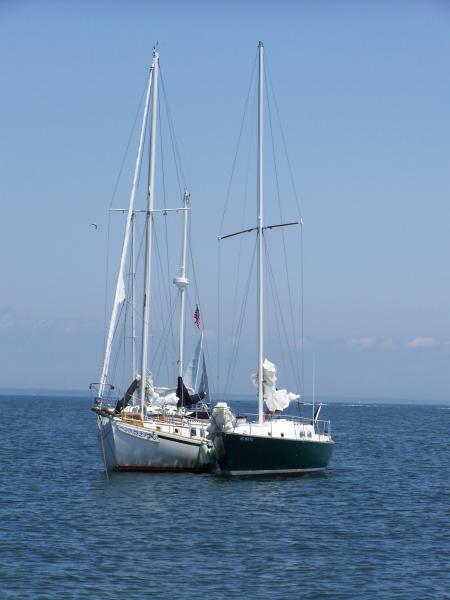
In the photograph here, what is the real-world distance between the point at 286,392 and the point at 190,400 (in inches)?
352

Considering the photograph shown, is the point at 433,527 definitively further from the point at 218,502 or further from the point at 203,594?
the point at 203,594

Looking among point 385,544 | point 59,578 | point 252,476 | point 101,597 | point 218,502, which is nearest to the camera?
point 101,597

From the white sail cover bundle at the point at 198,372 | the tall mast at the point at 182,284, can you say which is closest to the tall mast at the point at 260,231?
the tall mast at the point at 182,284

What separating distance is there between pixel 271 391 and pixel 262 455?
4110mm

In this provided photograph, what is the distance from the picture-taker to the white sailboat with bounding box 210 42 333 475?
4893cm

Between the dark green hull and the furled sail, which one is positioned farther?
the furled sail

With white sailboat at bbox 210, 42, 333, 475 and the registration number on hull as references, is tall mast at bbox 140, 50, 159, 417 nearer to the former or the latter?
the registration number on hull

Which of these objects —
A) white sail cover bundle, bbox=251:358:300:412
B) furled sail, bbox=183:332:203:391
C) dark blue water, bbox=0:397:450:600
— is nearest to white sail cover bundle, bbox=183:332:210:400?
furled sail, bbox=183:332:203:391

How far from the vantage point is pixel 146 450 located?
49062 mm

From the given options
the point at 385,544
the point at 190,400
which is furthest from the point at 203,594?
the point at 190,400

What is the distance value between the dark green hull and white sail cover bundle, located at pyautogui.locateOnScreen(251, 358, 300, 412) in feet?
8.72

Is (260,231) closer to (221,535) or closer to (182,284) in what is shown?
(182,284)

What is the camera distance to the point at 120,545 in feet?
107

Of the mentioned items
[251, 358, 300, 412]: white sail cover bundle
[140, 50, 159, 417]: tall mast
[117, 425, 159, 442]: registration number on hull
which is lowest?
[117, 425, 159, 442]: registration number on hull
